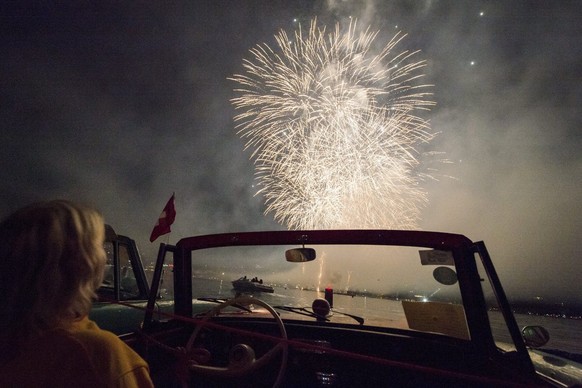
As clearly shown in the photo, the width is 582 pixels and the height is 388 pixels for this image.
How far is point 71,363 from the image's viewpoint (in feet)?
2.84

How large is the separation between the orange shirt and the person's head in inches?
3.8

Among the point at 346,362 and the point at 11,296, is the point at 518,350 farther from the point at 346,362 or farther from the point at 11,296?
the point at 11,296

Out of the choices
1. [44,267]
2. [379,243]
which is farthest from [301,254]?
[44,267]

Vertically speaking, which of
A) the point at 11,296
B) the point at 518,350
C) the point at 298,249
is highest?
the point at 298,249

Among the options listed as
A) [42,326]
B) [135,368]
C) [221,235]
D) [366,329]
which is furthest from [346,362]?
[42,326]

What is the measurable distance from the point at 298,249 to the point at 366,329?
1013mm

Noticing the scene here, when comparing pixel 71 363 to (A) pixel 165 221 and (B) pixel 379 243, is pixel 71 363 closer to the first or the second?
(B) pixel 379 243

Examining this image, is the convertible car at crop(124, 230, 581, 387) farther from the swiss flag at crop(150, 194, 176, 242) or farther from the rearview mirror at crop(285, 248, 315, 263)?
the swiss flag at crop(150, 194, 176, 242)

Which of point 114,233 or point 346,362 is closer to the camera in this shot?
point 346,362

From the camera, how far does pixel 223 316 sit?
3117 millimetres

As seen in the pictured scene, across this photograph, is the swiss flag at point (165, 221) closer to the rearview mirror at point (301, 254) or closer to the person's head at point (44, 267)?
the rearview mirror at point (301, 254)

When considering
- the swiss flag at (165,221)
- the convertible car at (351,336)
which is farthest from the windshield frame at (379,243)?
the swiss flag at (165,221)

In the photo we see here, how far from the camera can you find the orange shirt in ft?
2.80

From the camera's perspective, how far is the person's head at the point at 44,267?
98 cm
